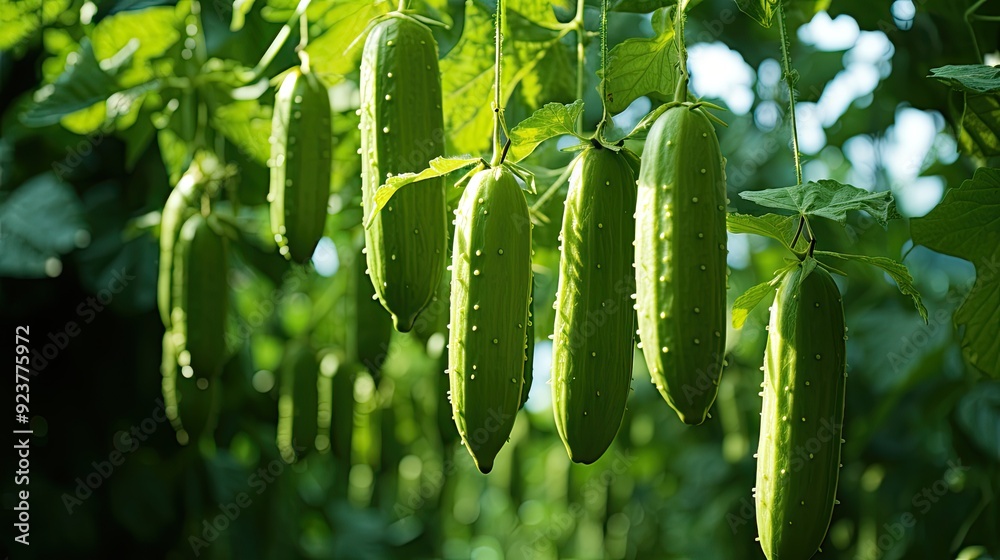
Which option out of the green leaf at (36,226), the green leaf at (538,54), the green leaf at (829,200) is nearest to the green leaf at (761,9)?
the green leaf at (829,200)

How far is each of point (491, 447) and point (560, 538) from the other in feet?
18.8

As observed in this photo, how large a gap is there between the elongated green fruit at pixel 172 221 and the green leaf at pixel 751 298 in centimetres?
112

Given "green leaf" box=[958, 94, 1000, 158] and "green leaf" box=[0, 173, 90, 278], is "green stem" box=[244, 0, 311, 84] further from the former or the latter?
"green leaf" box=[958, 94, 1000, 158]

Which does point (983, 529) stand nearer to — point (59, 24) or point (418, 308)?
point (418, 308)

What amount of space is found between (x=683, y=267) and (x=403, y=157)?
451 mm

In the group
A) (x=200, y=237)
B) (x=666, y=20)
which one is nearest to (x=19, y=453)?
(x=200, y=237)

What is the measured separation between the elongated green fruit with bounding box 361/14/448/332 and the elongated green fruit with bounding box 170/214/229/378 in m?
0.67

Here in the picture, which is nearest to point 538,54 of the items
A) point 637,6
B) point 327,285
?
point 637,6

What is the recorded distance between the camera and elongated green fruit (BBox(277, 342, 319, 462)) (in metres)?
2.46

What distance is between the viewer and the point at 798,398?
1.13 meters

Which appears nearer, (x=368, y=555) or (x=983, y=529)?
(x=983, y=529)

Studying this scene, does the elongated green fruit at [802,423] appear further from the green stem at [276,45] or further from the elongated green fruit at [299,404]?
the elongated green fruit at [299,404]

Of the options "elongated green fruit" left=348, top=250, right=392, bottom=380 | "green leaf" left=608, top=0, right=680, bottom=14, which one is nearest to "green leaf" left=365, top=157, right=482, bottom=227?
"green leaf" left=608, top=0, right=680, bottom=14

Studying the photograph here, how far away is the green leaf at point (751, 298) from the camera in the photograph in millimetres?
1288
